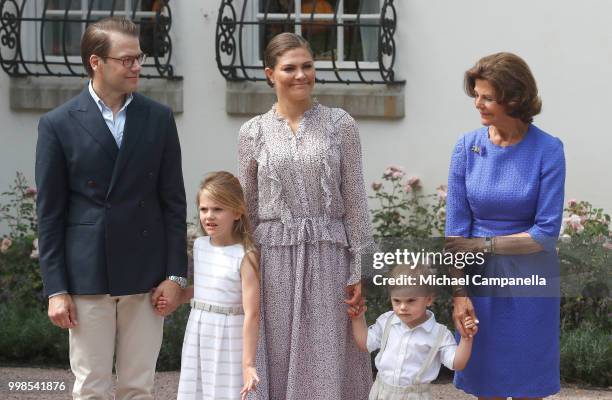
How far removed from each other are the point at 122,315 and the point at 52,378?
2678 mm

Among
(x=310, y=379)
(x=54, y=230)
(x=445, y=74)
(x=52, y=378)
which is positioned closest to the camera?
(x=54, y=230)

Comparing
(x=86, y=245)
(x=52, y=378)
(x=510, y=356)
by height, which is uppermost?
(x=86, y=245)

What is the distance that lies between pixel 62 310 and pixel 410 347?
1306 mm

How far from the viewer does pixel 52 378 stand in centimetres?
729

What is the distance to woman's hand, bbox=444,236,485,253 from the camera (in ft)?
15.6

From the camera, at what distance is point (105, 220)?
4.69 m

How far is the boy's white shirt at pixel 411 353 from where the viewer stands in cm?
486

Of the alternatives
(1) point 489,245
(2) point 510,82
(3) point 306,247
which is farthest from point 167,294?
(2) point 510,82

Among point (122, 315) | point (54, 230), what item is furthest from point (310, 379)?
point (54, 230)

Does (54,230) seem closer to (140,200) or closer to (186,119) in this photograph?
(140,200)

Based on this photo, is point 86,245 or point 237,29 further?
point 237,29

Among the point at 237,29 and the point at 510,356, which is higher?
the point at 237,29

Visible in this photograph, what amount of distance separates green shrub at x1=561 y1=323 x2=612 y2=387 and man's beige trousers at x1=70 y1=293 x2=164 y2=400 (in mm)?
2971

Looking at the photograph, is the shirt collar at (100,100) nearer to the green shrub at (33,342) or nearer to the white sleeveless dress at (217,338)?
the white sleeveless dress at (217,338)
